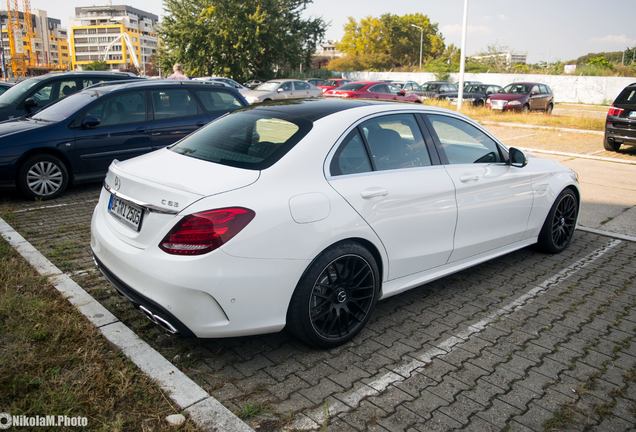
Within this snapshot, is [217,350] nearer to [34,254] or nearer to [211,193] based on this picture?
[211,193]

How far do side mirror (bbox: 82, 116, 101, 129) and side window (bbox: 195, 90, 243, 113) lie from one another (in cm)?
177

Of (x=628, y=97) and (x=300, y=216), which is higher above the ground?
(x=628, y=97)

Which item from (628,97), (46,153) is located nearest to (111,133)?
(46,153)

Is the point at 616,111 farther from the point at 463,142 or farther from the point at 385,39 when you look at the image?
the point at 385,39

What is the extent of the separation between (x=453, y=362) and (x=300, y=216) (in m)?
1.39

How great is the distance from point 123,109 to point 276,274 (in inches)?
228

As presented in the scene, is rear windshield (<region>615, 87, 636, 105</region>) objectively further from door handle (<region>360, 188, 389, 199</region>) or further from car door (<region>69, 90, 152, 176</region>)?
door handle (<region>360, 188, 389, 199</region>)

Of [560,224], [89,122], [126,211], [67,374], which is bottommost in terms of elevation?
[67,374]

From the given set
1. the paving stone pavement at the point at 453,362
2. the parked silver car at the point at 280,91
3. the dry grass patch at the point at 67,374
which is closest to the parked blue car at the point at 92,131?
the paving stone pavement at the point at 453,362

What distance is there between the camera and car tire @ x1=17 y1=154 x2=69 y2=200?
711cm

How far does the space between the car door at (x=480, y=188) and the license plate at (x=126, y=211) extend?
2.37 meters

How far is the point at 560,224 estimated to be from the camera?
5637 mm

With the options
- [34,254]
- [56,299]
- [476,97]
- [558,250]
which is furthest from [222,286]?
[476,97]

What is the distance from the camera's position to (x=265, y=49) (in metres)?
43.8
